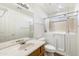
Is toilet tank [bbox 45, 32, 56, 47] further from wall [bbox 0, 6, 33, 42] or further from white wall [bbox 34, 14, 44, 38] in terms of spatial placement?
wall [bbox 0, 6, 33, 42]

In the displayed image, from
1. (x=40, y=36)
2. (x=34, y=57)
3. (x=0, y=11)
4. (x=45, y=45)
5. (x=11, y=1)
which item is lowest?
(x=34, y=57)

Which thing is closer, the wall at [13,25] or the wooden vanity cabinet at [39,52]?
the wall at [13,25]

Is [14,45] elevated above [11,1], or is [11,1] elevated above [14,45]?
[11,1]

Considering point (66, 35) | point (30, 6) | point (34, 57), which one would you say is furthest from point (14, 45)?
point (66, 35)

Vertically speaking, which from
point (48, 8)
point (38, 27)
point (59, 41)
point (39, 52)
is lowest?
point (39, 52)

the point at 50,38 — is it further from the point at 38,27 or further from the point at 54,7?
the point at 54,7

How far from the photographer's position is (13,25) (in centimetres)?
101

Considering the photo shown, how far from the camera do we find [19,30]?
1.06 meters

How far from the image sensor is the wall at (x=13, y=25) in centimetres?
94

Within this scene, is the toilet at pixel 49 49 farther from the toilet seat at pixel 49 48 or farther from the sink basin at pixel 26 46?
the sink basin at pixel 26 46

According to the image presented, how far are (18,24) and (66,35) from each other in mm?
655

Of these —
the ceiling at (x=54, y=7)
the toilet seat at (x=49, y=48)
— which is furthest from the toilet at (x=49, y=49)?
the ceiling at (x=54, y=7)

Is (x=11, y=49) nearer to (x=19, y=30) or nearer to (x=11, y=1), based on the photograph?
(x=19, y=30)

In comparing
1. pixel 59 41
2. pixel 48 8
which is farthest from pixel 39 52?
pixel 48 8
